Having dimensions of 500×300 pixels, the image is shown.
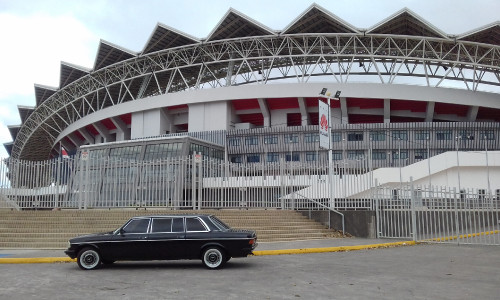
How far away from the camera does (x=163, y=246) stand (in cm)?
1049

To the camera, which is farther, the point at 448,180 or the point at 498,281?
the point at 448,180

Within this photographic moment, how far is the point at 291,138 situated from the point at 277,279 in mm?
49163

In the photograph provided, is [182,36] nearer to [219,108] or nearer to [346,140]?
[219,108]

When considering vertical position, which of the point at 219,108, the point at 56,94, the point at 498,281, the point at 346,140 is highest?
the point at 56,94

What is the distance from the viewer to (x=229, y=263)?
1148 centimetres

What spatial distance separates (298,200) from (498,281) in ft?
42.6

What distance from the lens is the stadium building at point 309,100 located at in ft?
177

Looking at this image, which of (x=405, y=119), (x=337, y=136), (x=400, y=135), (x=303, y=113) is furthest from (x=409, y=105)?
(x=303, y=113)

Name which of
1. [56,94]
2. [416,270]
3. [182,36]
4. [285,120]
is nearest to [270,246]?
[416,270]

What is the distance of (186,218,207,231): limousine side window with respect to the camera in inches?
419

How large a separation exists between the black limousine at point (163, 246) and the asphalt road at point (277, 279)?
32 cm

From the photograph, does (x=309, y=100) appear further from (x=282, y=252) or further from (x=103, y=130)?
(x=282, y=252)

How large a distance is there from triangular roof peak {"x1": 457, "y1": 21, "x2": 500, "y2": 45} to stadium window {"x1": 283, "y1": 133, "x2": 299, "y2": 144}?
75.9ft

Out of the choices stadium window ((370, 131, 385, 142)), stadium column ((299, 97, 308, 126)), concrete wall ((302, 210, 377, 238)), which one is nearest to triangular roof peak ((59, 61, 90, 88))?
stadium column ((299, 97, 308, 126))
